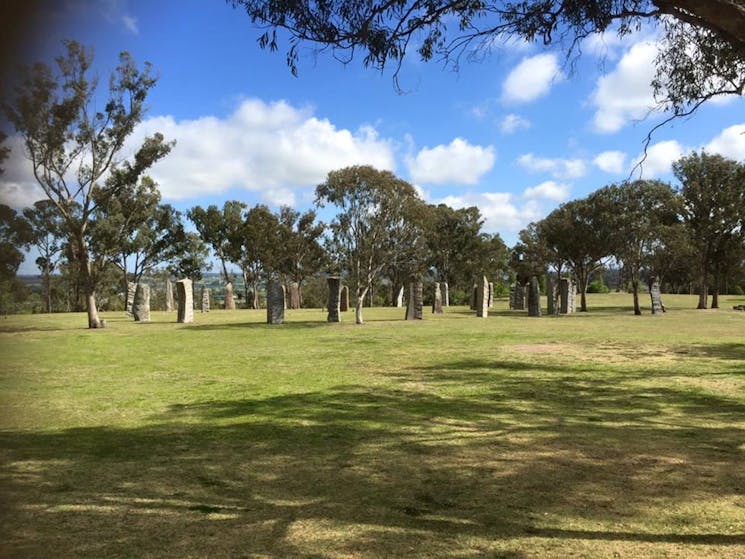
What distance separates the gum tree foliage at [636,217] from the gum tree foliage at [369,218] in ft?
46.2

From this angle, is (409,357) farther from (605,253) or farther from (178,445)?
(605,253)

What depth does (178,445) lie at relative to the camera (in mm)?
6500

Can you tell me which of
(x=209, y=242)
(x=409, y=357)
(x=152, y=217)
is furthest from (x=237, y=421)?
(x=209, y=242)

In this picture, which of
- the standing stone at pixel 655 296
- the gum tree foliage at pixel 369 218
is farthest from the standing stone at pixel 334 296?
the standing stone at pixel 655 296

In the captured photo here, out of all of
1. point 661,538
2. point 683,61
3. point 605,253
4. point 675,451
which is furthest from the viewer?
point 605,253

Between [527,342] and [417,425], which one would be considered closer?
[417,425]

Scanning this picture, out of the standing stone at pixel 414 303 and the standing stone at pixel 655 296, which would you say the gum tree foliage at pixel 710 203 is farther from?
the standing stone at pixel 414 303

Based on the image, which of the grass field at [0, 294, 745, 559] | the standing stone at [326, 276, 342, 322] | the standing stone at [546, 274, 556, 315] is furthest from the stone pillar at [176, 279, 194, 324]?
the standing stone at [546, 274, 556, 315]

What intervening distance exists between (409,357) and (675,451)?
27.7 feet

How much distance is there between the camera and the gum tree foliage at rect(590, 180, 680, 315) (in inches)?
1299

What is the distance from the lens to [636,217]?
32.8 metres

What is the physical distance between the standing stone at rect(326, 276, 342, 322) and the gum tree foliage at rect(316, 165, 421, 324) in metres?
0.81

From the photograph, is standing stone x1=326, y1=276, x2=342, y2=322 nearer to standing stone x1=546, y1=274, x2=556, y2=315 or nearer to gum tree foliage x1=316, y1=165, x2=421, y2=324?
gum tree foliage x1=316, y1=165, x2=421, y2=324

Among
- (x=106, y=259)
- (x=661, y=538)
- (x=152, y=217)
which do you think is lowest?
(x=661, y=538)
